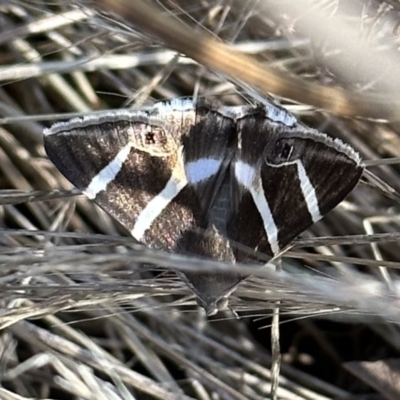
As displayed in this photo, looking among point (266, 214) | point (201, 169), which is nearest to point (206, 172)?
point (201, 169)

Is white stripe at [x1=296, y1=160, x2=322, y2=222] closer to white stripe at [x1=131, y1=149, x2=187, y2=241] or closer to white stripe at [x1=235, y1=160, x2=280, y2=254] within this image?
white stripe at [x1=235, y1=160, x2=280, y2=254]

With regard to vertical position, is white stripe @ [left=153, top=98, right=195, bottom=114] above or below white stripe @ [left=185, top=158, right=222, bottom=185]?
above

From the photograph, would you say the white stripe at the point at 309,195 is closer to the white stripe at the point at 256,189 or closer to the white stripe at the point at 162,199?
the white stripe at the point at 256,189

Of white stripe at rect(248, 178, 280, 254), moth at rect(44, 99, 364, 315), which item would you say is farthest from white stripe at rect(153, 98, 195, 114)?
white stripe at rect(248, 178, 280, 254)

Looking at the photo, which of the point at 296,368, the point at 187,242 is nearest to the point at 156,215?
the point at 187,242

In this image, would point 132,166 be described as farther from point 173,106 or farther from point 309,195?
point 309,195

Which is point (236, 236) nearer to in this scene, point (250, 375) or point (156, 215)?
point (156, 215)

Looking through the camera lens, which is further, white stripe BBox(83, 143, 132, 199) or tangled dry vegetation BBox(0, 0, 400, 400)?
tangled dry vegetation BBox(0, 0, 400, 400)

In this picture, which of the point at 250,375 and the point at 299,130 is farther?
the point at 250,375
